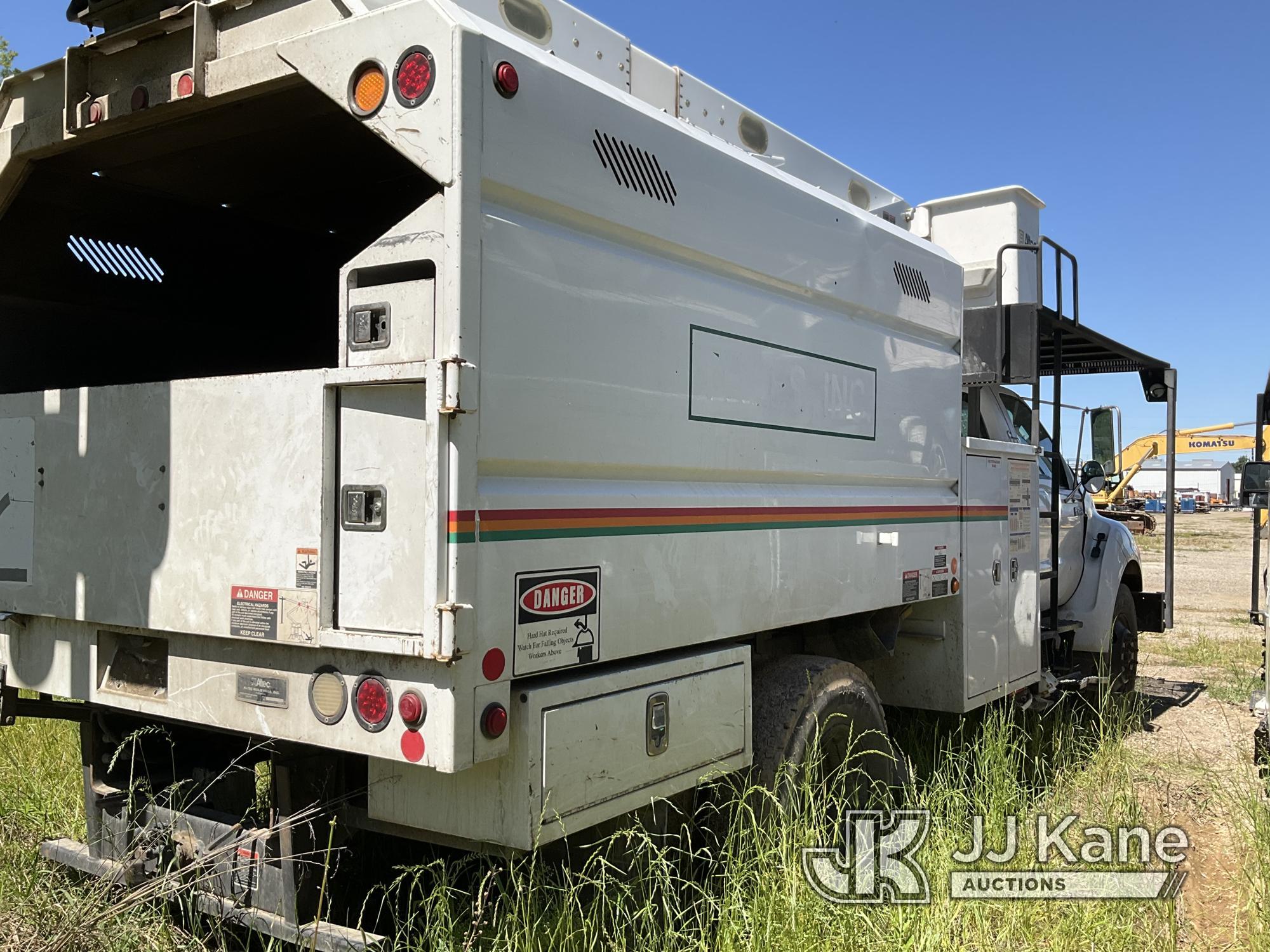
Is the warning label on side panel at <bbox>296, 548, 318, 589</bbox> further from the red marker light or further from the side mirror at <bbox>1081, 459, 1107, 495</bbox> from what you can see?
the side mirror at <bbox>1081, 459, 1107, 495</bbox>

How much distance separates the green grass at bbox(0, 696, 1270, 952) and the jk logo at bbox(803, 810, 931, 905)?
0.06 meters

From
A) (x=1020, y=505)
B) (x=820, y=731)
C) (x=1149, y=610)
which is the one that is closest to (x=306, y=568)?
(x=820, y=731)

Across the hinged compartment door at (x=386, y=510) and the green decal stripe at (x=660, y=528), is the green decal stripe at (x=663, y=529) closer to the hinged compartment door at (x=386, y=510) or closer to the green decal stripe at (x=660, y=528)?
the green decal stripe at (x=660, y=528)

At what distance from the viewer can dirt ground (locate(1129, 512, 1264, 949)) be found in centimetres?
397

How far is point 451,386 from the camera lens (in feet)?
7.82

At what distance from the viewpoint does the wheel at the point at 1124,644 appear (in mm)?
7145

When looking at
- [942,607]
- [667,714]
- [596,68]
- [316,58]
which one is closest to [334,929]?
[667,714]

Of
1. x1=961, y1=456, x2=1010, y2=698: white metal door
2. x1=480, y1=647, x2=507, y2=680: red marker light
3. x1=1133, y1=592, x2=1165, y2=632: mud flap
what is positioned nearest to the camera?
x1=480, y1=647, x2=507, y2=680: red marker light

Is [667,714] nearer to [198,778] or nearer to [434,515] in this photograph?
[434,515]

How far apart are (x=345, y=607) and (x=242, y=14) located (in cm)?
169

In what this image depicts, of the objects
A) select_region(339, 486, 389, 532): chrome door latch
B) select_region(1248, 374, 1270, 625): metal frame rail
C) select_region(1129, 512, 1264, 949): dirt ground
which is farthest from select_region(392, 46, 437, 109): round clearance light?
select_region(1248, 374, 1270, 625): metal frame rail

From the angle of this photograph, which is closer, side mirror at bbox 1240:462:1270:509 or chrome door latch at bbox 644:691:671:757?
chrome door latch at bbox 644:691:671:757

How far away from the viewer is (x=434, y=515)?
239 centimetres

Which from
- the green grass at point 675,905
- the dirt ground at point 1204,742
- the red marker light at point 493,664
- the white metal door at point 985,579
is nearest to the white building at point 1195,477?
the dirt ground at point 1204,742
